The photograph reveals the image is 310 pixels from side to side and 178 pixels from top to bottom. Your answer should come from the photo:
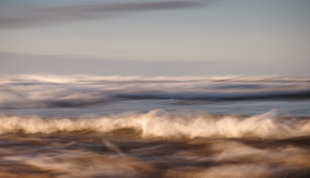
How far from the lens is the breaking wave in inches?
165

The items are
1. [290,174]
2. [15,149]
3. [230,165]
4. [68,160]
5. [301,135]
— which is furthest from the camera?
[301,135]

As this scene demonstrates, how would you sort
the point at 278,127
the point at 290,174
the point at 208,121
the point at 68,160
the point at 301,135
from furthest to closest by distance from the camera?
the point at 208,121 → the point at 278,127 → the point at 301,135 → the point at 68,160 → the point at 290,174

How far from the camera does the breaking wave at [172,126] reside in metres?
4.20

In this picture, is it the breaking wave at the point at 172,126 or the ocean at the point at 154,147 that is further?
the breaking wave at the point at 172,126

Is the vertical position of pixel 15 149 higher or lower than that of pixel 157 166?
higher

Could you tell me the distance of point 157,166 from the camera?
309cm

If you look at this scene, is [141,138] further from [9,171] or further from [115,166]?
[9,171]

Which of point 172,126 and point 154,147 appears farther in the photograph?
point 172,126

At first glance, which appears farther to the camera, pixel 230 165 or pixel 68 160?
pixel 68 160

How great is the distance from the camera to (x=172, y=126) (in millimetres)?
4492

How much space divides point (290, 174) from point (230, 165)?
0.41 m

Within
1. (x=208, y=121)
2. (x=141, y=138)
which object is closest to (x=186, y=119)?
(x=208, y=121)

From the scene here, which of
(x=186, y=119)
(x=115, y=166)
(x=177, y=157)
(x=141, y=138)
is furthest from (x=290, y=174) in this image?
(x=186, y=119)

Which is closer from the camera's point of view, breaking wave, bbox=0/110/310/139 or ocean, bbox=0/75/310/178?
ocean, bbox=0/75/310/178
